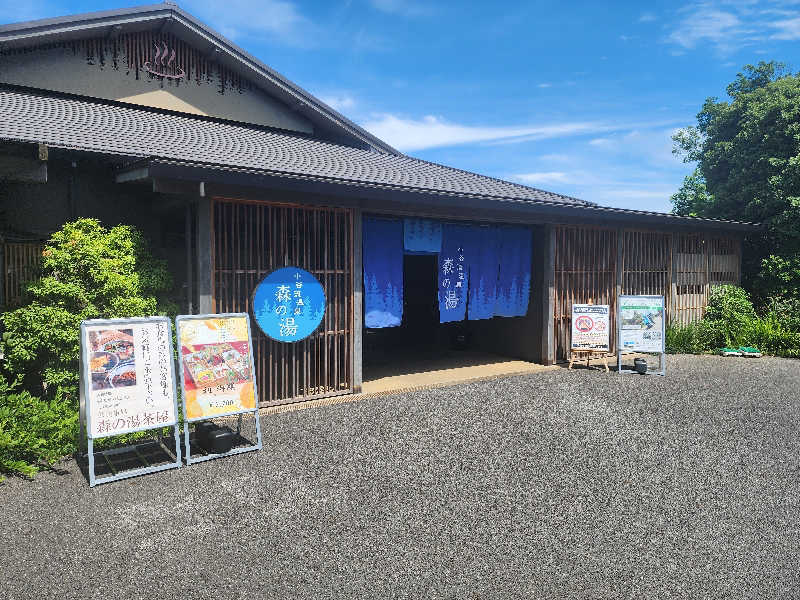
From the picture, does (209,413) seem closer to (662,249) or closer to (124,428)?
(124,428)

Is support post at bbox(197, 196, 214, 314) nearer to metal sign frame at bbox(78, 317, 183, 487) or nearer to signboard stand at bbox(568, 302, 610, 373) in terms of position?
metal sign frame at bbox(78, 317, 183, 487)

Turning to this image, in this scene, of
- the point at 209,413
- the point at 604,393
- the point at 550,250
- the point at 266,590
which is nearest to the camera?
the point at 266,590

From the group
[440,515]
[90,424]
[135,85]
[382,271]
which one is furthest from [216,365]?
[135,85]

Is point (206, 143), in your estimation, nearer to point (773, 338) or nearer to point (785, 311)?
point (773, 338)

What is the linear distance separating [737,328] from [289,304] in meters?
11.7

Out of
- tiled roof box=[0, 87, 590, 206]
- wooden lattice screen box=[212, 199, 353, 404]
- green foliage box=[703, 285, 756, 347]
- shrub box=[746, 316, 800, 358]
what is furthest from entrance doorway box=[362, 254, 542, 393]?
shrub box=[746, 316, 800, 358]

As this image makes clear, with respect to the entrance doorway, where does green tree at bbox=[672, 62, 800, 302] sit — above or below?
above

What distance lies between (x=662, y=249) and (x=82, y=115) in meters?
12.3

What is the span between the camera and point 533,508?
4.48m

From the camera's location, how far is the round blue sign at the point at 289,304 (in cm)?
727

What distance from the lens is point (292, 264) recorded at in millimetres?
7559

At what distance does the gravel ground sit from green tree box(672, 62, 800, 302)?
31.9 feet

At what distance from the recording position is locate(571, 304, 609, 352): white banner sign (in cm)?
1039

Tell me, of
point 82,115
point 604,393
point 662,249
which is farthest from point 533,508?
point 662,249
